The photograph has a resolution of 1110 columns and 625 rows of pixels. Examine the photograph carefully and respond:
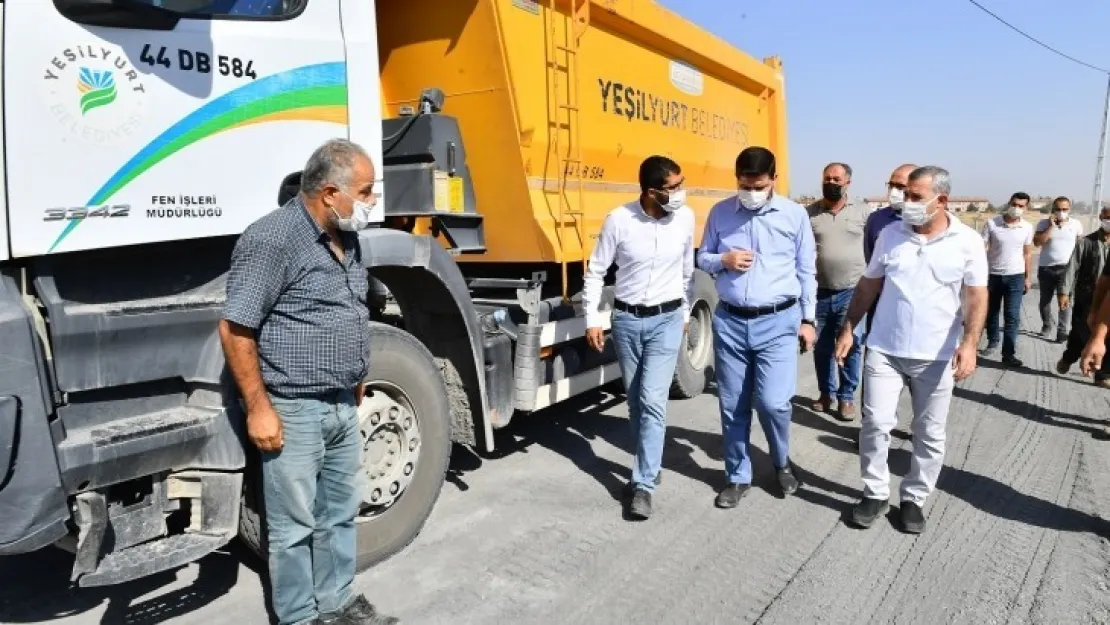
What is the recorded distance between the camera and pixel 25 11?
2400mm

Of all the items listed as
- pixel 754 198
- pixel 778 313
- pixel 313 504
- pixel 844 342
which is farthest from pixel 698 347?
pixel 313 504

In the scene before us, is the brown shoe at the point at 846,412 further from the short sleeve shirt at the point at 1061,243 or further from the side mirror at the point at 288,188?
the short sleeve shirt at the point at 1061,243

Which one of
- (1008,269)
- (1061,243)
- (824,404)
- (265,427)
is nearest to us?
(265,427)

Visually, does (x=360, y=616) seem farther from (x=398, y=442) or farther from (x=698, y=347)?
(x=698, y=347)

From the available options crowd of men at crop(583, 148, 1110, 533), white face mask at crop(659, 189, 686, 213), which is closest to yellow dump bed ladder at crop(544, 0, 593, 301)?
crowd of men at crop(583, 148, 1110, 533)

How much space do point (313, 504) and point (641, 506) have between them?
181 centimetres

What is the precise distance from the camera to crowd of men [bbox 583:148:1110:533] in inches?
148

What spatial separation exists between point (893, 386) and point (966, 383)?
3.89m

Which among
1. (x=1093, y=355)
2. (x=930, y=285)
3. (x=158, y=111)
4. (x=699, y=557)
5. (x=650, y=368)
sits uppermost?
(x=158, y=111)

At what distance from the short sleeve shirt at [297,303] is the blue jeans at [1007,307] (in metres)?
7.19

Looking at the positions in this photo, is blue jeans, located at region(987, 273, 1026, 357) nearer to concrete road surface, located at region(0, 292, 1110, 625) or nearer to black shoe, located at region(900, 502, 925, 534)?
concrete road surface, located at region(0, 292, 1110, 625)

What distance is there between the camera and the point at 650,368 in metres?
4.08

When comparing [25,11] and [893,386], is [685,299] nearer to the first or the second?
[893,386]

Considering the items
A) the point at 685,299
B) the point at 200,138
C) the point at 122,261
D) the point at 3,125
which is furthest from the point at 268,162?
the point at 685,299
